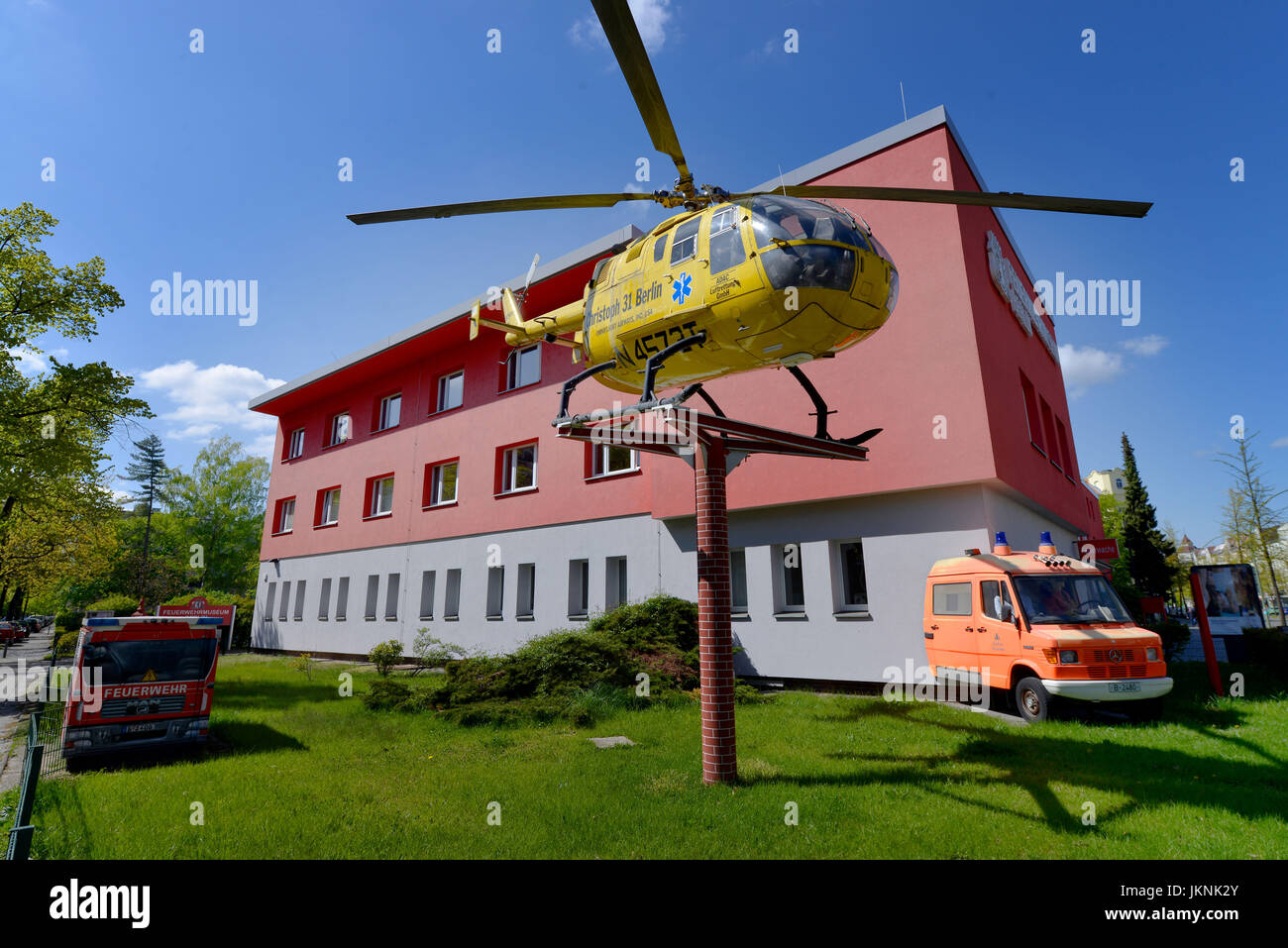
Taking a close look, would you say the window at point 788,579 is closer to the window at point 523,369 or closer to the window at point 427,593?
the window at point 523,369

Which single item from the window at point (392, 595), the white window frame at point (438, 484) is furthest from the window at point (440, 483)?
the window at point (392, 595)

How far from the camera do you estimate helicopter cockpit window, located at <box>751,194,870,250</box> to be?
18.5 ft

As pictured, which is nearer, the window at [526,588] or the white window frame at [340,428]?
the window at [526,588]

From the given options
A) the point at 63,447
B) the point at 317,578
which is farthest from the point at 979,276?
the point at 317,578

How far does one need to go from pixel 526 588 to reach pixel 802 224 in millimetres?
15615

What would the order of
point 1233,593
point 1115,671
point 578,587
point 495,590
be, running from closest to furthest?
point 1115,671
point 1233,593
point 578,587
point 495,590

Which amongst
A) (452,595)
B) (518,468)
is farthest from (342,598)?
(518,468)

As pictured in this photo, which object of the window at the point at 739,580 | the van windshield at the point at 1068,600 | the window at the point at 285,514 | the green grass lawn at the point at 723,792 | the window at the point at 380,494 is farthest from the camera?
the window at the point at 285,514

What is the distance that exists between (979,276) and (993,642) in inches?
332

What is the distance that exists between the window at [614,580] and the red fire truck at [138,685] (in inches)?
363

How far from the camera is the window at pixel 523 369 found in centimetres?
2045

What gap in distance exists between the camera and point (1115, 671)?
337 inches

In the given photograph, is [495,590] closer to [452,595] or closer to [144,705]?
[452,595]
